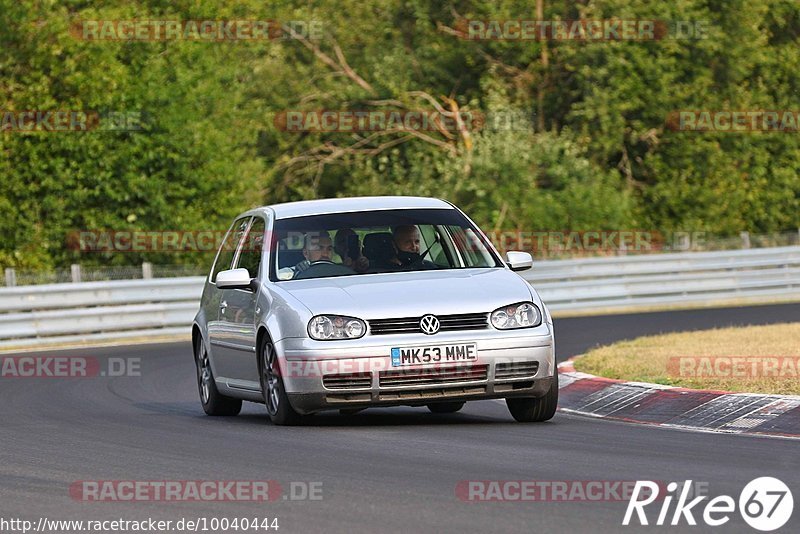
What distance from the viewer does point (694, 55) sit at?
4275 cm

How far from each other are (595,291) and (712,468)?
2133cm

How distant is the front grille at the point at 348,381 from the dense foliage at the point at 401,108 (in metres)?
25.6

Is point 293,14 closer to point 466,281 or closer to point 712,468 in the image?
point 466,281

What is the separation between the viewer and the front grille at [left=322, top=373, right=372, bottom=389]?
10742 millimetres

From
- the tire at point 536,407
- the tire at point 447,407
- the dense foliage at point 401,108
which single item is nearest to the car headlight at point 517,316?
the tire at point 536,407

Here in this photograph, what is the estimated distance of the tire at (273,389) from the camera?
1116cm

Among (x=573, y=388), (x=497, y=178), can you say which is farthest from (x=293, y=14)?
(x=573, y=388)

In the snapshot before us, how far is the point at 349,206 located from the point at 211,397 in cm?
196

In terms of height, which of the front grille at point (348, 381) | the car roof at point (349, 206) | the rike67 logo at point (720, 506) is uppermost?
the car roof at point (349, 206)

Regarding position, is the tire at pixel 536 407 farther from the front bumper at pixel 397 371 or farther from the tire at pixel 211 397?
the tire at pixel 211 397

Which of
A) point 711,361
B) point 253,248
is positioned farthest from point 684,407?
point 253,248

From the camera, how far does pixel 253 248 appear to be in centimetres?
1255

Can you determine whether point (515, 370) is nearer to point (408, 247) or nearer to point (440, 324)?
point (440, 324)

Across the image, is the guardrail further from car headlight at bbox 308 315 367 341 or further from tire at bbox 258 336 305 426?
car headlight at bbox 308 315 367 341
